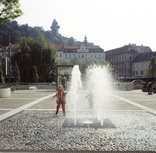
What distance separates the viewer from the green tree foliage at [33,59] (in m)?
39.5

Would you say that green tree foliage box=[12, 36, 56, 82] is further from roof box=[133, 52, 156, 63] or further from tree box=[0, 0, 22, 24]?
roof box=[133, 52, 156, 63]

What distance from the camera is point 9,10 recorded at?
57.5 feet

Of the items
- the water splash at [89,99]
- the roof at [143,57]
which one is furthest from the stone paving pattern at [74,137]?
the roof at [143,57]

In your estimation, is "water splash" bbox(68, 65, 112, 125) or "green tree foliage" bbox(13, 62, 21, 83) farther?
"green tree foliage" bbox(13, 62, 21, 83)

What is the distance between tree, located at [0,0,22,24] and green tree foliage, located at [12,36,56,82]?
21.6 meters

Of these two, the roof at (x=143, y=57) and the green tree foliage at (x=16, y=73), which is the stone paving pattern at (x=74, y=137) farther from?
the roof at (x=143, y=57)

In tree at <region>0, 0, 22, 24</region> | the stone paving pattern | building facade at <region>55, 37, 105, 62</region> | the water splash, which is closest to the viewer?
the stone paving pattern

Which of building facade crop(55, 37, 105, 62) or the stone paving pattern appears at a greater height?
building facade crop(55, 37, 105, 62)

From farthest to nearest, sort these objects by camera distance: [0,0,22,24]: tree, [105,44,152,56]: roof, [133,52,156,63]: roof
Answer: [105,44,152,56]: roof → [133,52,156,63]: roof → [0,0,22,24]: tree

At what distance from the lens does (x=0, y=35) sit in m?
101

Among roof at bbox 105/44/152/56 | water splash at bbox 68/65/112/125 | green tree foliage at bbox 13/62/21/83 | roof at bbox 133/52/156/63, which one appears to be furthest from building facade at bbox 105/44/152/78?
water splash at bbox 68/65/112/125

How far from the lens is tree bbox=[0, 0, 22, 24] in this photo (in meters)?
17.1

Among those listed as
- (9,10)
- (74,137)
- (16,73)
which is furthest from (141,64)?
(74,137)

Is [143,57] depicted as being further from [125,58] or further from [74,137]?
[74,137]
